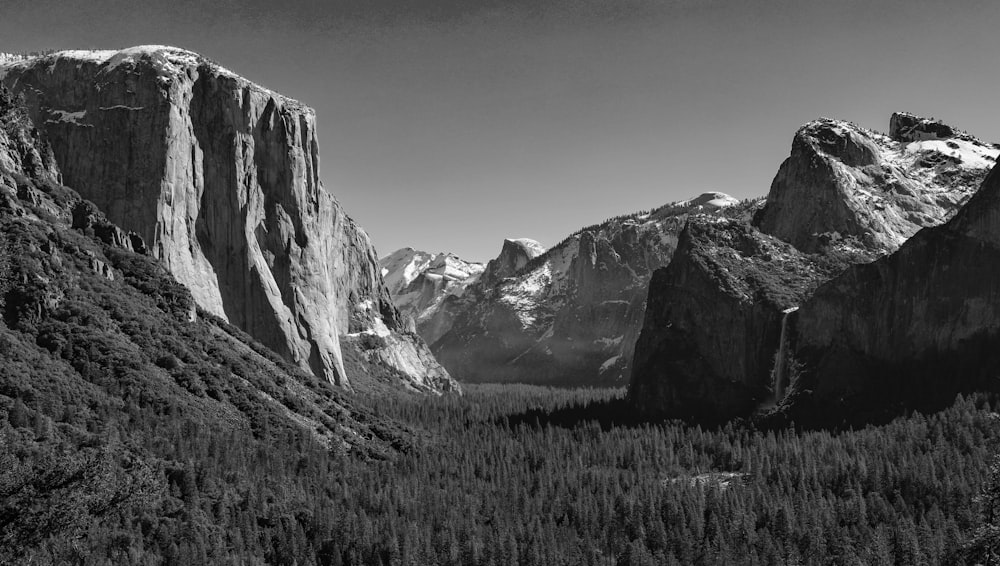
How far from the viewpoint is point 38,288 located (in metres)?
145

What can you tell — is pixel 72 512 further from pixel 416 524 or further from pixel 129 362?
pixel 129 362

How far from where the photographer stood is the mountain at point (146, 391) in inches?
4505

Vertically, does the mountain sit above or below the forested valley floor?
above

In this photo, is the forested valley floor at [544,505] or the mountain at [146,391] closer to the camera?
the mountain at [146,391]

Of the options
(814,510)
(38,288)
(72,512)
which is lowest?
(814,510)

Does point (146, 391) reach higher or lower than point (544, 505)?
higher

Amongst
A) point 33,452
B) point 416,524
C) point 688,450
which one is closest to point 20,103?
point 33,452

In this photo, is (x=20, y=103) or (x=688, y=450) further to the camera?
(x=688, y=450)

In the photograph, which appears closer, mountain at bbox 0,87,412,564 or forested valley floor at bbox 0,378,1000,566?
mountain at bbox 0,87,412,564

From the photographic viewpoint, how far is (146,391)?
14238 cm

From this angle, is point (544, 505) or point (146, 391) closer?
point (146, 391)

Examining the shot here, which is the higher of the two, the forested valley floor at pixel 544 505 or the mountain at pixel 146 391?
the mountain at pixel 146 391

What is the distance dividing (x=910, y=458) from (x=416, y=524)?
77495 millimetres

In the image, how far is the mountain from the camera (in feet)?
375
